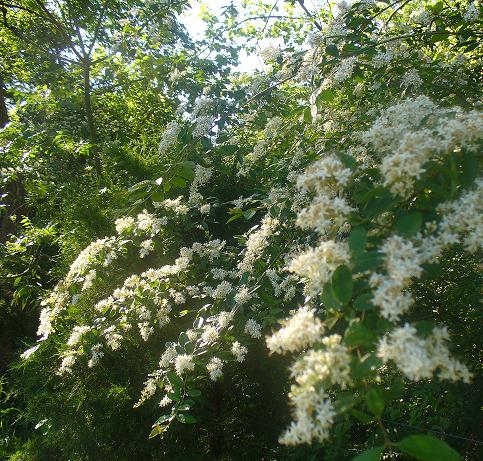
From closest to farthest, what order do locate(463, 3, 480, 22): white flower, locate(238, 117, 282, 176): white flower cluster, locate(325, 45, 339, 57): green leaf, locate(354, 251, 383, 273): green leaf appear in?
locate(354, 251, 383, 273): green leaf → locate(325, 45, 339, 57): green leaf → locate(463, 3, 480, 22): white flower → locate(238, 117, 282, 176): white flower cluster

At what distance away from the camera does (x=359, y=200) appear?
1105 mm

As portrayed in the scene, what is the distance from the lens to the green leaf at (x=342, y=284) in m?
0.87

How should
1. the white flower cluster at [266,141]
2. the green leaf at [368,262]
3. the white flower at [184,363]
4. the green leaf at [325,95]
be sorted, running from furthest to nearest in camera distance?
the white flower cluster at [266,141] → the green leaf at [325,95] → the white flower at [184,363] → the green leaf at [368,262]

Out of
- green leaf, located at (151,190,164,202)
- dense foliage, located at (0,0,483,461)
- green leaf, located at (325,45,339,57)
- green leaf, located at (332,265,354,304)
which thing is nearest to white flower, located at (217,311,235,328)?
dense foliage, located at (0,0,483,461)

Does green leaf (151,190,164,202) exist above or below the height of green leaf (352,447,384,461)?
above

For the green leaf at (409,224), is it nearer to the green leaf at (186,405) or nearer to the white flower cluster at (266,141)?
the green leaf at (186,405)

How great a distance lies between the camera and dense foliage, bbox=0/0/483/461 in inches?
36.1

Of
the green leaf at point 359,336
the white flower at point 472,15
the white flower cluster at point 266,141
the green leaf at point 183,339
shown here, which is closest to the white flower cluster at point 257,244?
the green leaf at point 183,339

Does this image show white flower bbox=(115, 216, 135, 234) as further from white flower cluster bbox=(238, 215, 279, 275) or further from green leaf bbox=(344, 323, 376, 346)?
green leaf bbox=(344, 323, 376, 346)

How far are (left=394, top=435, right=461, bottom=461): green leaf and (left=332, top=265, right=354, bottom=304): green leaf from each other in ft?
0.87

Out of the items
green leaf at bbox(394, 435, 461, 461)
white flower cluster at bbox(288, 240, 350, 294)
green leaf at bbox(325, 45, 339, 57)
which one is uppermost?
green leaf at bbox(325, 45, 339, 57)

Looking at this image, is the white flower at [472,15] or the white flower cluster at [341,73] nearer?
the white flower cluster at [341,73]

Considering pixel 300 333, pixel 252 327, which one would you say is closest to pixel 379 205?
pixel 300 333

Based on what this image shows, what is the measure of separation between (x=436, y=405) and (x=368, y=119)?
1254 mm
